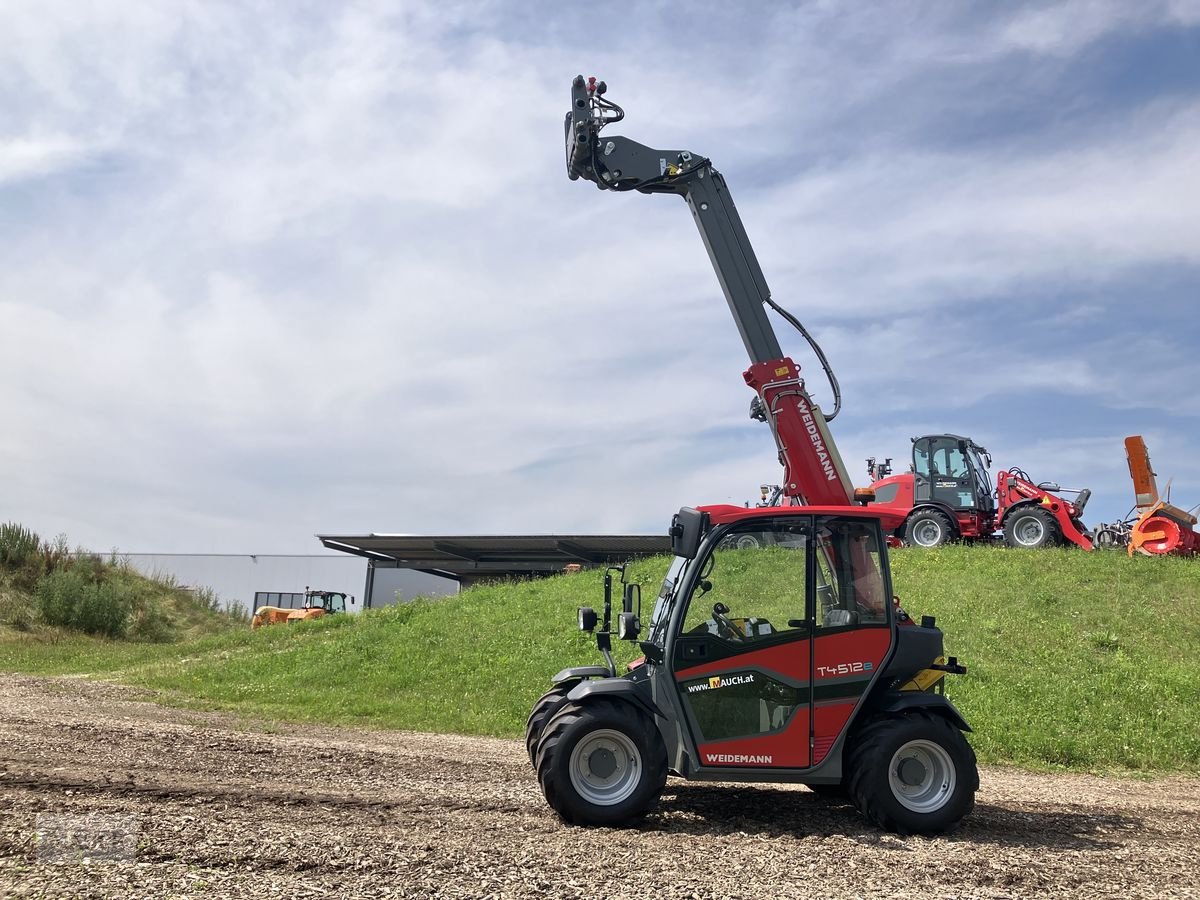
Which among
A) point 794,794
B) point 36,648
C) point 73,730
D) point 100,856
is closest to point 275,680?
point 73,730

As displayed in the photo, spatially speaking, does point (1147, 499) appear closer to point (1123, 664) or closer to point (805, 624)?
point (1123, 664)

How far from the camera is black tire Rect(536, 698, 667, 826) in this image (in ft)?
22.0

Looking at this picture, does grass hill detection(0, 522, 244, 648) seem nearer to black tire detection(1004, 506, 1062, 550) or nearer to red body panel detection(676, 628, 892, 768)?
red body panel detection(676, 628, 892, 768)

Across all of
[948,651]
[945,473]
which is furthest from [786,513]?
[945,473]

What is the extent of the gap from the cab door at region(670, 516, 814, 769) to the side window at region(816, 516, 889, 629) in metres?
0.16

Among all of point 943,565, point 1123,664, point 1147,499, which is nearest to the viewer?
point 1123,664

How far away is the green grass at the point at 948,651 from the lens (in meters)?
12.9

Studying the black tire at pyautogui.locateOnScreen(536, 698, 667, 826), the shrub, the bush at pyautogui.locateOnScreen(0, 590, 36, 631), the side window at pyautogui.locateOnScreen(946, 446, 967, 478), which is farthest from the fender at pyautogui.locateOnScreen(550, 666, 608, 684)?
the shrub

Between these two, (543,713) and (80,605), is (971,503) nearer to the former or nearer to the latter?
(543,713)

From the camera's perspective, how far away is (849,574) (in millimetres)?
7422

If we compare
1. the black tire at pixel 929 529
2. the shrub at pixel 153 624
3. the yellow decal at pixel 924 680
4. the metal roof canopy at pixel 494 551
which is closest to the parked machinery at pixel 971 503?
the black tire at pixel 929 529

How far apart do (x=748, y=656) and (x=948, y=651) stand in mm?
9836

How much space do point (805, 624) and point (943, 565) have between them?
49.8ft

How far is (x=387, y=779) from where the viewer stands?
841 centimetres
